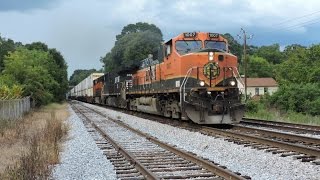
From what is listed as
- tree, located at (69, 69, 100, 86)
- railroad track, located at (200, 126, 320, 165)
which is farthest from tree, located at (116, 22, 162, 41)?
railroad track, located at (200, 126, 320, 165)

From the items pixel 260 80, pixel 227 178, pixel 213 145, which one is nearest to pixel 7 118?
pixel 213 145

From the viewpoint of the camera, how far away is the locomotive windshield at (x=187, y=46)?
704 inches

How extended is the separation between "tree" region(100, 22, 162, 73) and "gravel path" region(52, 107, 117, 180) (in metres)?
38.0

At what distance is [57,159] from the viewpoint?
10.3m

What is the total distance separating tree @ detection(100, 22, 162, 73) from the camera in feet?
235

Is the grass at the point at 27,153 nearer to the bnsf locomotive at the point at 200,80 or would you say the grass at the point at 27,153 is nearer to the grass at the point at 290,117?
the bnsf locomotive at the point at 200,80

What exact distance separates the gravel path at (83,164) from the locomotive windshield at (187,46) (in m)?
5.94

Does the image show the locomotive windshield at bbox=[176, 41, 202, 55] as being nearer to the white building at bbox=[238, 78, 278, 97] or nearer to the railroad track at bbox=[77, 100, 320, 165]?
the railroad track at bbox=[77, 100, 320, 165]

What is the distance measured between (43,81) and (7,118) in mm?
25032

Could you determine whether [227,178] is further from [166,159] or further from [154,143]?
[154,143]

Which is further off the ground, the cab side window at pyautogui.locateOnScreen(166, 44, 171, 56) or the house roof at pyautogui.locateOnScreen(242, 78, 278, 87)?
the house roof at pyautogui.locateOnScreen(242, 78, 278, 87)

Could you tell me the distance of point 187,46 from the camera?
1800 cm

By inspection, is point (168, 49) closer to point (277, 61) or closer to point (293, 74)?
point (293, 74)

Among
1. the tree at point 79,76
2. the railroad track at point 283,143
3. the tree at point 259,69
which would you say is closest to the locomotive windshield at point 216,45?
the railroad track at point 283,143
